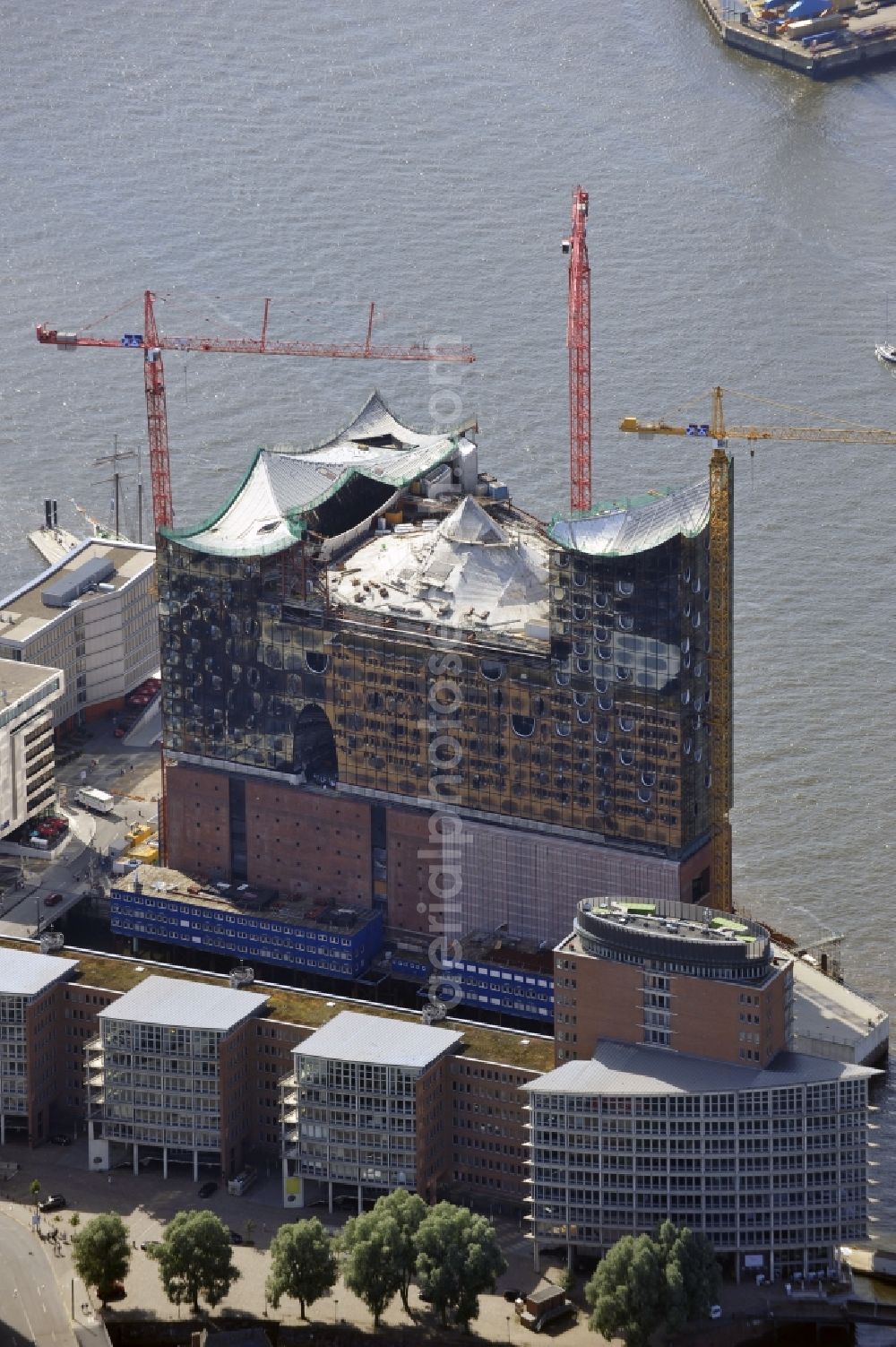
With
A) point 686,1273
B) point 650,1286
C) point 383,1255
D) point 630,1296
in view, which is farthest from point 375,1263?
point 686,1273

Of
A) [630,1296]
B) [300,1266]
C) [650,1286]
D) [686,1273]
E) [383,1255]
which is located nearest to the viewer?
[630,1296]

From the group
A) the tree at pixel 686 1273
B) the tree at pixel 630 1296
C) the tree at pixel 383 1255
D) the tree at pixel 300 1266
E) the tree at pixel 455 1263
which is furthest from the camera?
the tree at pixel 300 1266

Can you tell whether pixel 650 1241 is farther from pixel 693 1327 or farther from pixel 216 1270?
pixel 216 1270

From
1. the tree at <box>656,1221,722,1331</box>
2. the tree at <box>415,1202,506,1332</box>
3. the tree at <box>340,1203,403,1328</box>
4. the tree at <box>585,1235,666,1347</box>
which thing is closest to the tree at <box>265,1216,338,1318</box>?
the tree at <box>340,1203,403,1328</box>

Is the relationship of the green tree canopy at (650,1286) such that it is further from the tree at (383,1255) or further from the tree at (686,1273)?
the tree at (383,1255)

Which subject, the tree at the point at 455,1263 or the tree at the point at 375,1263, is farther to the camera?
the tree at the point at 375,1263

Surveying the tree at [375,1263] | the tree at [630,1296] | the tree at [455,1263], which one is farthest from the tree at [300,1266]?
the tree at [630,1296]

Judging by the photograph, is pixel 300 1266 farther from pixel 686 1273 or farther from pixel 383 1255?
pixel 686 1273

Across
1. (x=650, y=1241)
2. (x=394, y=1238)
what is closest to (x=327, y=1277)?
(x=394, y=1238)
